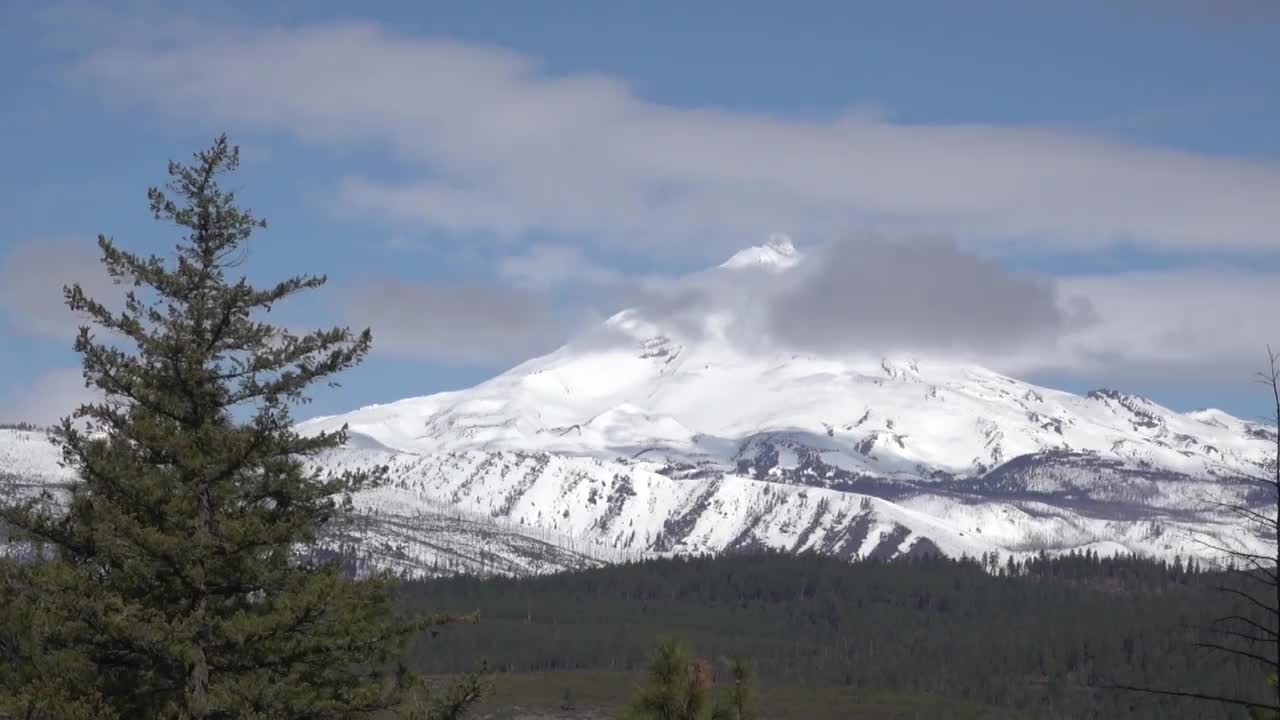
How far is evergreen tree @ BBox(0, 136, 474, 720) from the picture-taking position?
33.2m

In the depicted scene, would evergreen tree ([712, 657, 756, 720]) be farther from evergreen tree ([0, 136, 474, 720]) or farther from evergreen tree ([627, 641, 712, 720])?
evergreen tree ([0, 136, 474, 720])

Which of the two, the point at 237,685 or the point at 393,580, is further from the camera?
the point at 393,580

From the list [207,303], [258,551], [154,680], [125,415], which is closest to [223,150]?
[207,303]

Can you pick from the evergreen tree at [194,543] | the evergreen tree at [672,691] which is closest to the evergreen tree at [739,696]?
the evergreen tree at [672,691]

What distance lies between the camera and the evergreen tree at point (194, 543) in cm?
3325

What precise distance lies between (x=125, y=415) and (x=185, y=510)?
3.17 meters

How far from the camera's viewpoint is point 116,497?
35281 millimetres

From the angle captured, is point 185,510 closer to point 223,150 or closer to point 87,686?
point 87,686

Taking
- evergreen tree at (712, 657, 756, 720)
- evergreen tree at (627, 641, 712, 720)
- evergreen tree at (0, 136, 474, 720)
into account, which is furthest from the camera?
evergreen tree at (712, 657, 756, 720)

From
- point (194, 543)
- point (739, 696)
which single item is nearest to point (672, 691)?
point (739, 696)

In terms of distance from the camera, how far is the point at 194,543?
33750mm

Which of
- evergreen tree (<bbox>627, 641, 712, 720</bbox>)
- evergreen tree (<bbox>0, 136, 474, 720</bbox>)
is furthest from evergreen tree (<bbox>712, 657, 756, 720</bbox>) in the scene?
evergreen tree (<bbox>0, 136, 474, 720</bbox>)

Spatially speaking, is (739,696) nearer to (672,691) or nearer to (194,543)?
(672,691)

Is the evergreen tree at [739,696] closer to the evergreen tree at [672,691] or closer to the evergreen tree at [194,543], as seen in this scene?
the evergreen tree at [672,691]
